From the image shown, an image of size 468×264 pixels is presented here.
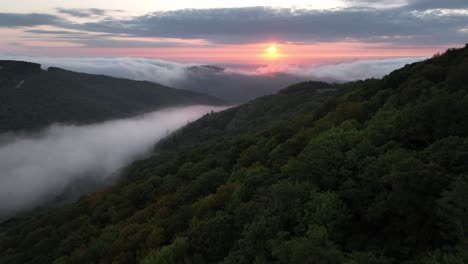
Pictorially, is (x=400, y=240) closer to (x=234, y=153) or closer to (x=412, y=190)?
(x=412, y=190)

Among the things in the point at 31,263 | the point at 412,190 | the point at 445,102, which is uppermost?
the point at 445,102

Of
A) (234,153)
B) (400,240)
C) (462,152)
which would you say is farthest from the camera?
(234,153)

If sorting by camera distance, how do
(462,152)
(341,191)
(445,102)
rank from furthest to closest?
(445,102), (341,191), (462,152)

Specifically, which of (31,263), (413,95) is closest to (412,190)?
(413,95)

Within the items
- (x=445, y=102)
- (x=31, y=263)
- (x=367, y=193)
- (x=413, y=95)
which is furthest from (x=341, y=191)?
(x=31, y=263)

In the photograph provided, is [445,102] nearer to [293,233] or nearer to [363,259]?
[293,233]

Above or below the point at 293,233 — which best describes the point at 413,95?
above

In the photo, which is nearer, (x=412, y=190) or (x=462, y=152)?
(x=412, y=190)
